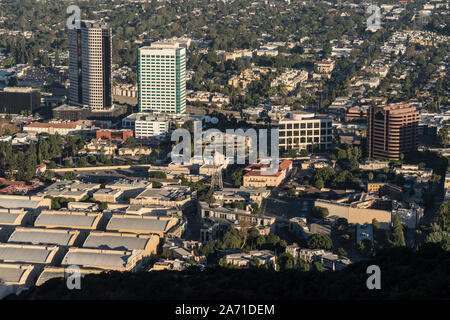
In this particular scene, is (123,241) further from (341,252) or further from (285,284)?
(285,284)

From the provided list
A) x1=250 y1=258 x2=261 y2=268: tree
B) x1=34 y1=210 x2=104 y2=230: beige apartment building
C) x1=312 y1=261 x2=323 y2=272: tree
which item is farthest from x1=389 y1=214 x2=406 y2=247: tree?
x1=34 y1=210 x2=104 y2=230: beige apartment building

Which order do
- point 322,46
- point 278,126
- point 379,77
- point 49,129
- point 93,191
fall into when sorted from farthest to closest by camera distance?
point 322,46 < point 379,77 < point 49,129 < point 278,126 < point 93,191

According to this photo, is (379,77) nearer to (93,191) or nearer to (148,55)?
(148,55)

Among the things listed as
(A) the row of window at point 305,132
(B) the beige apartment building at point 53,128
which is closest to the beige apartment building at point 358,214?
(A) the row of window at point 305,132

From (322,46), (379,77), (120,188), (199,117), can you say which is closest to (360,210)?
(120,188)

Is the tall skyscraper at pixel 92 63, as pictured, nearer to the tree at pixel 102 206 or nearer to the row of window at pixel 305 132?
the row of window at pixel 305 132

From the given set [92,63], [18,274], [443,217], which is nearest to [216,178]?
[443,217]
